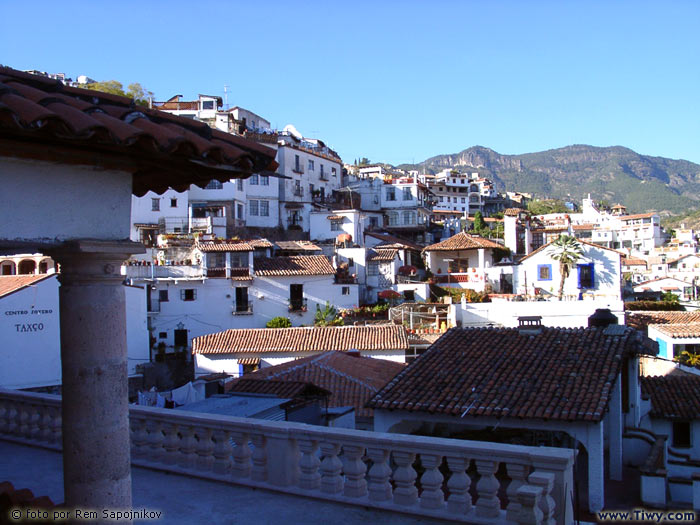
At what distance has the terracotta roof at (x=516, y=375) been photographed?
41.7 feet

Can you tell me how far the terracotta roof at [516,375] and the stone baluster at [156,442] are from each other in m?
7.26

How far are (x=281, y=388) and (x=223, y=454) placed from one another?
7761 millimetres

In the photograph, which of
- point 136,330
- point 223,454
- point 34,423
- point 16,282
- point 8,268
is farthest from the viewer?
point 8,268

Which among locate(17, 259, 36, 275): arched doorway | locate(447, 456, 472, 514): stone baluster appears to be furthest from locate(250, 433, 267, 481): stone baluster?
locate(17, 259, 36, 275): arched doorway

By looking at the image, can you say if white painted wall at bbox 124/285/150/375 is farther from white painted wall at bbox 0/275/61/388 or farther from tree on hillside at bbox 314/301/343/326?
tree on hillside at bbox 314/301/343/326

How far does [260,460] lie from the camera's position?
235 inches

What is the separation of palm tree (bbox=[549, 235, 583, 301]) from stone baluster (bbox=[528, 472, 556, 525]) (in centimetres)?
4475

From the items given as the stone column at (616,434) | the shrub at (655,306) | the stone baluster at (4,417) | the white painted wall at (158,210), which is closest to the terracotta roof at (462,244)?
the shrub at (655,306)

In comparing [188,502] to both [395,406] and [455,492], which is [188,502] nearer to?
[455,492]

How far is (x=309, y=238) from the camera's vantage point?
59.8 metres

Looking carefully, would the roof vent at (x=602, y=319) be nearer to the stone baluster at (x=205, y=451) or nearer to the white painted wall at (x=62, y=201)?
the stone baluster at (x=205, y=451)

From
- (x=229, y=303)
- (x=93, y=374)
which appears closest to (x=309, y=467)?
(x=93, y=374)

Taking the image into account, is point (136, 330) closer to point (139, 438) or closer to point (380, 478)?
point (139, 438)

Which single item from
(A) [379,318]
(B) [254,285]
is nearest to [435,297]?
(A) [379,318]
